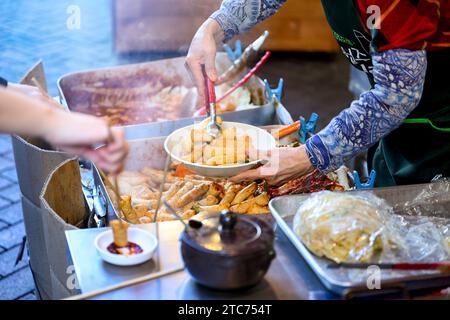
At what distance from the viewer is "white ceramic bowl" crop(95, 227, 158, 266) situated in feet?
5.25

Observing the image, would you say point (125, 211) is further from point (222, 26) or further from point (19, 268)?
point (19, 268)

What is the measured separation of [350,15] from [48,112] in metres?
1.23

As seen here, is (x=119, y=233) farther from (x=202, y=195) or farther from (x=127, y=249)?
(x=202, y=195)

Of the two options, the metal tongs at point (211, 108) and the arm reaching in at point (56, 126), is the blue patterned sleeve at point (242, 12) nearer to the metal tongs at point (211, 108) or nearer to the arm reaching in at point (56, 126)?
the metal tongs at point (211, 108)

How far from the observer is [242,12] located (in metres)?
2.60

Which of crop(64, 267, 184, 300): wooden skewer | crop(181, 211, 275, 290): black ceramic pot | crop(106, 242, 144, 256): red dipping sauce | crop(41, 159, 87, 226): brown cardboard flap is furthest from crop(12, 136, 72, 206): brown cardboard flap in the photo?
crop(181, 211, 275, 290): black ceramic pot

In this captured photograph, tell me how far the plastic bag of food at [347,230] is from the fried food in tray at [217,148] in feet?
2.11

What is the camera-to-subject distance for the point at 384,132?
198 centimetres

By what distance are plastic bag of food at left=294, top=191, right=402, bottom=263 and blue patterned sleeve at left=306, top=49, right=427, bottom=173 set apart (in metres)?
0.37

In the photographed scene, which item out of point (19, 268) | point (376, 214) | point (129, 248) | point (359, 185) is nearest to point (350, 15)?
point (359, 185)

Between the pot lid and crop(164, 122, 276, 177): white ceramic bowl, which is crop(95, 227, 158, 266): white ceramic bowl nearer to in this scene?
the pot lid

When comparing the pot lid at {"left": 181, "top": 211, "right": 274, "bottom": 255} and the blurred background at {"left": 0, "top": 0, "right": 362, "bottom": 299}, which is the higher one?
the pot lid at {"left": 181, "top": 211, "right": 274, "bottom": 255}

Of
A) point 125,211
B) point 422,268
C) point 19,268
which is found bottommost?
point 19,268
